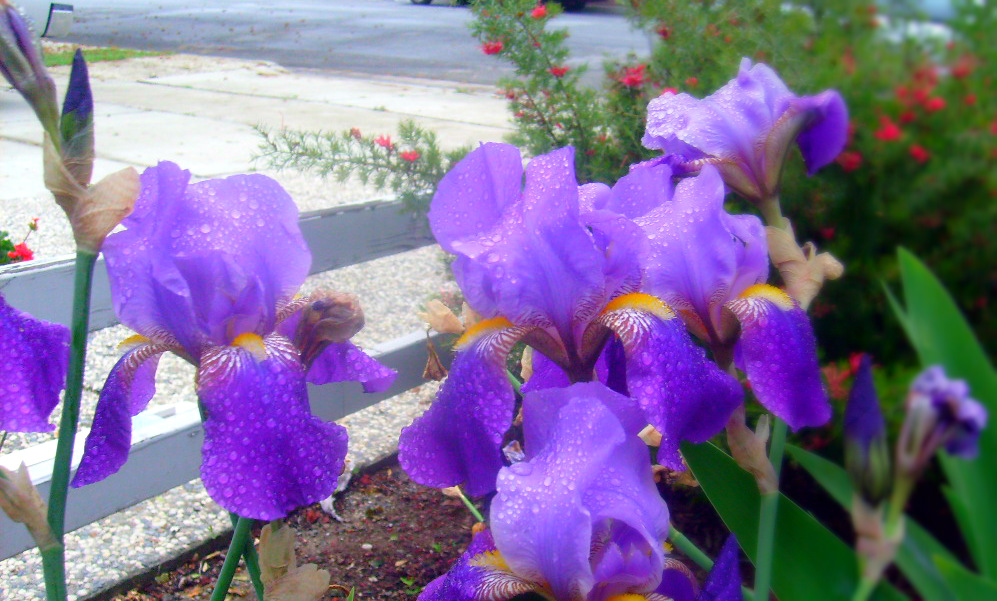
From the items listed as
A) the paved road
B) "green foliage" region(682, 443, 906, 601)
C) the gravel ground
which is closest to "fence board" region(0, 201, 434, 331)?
the gravel ground

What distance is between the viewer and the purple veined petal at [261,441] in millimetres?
633

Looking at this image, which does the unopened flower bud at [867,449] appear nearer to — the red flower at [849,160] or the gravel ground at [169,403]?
the gravel ground at [169,403]

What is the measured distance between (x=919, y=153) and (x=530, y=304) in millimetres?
1767

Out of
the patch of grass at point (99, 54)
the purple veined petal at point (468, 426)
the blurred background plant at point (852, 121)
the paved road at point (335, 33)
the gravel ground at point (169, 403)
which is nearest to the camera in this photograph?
the purple veined petal at point (468, 426)

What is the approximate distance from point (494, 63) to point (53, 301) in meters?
9.18

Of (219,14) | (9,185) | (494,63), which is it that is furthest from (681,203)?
(219,14)

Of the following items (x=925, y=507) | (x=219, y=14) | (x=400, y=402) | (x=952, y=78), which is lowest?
(x=219, y=14)

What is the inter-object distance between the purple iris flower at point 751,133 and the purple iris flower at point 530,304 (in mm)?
165

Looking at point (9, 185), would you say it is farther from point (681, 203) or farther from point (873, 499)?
point (873, 499)

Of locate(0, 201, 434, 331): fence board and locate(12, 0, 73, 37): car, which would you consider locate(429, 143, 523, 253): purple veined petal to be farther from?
locate(12, 0, 73, 37): car

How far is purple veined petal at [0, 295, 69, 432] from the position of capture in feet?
2.24

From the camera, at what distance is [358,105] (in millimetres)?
7395

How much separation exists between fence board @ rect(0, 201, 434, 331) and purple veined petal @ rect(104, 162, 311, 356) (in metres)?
1.12

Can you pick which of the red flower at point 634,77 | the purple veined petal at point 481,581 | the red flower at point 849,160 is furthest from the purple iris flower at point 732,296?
the red flower at point 634,77
